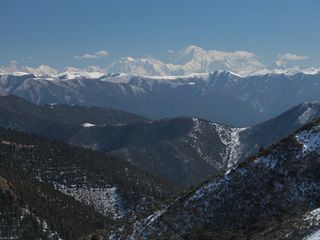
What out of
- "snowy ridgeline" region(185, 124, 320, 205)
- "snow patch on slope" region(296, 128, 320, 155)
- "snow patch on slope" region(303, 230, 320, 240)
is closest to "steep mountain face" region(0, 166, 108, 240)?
"snowy ridgeline" region(185, 124, 320, 205)

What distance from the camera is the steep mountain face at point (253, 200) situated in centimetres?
6142

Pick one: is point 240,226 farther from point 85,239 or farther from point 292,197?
point 85,239

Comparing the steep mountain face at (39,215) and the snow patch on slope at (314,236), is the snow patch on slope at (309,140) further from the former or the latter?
the steep mountain face at (39,215)

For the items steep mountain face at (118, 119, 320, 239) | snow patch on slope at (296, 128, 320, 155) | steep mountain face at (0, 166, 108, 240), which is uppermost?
snow patch on slope at (296, 128, 320, 155)

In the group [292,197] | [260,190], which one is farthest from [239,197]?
[292,197]

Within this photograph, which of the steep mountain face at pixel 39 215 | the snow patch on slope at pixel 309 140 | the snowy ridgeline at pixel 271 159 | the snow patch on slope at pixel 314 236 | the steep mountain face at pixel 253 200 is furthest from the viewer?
the steep mountain face at pixel 39 215

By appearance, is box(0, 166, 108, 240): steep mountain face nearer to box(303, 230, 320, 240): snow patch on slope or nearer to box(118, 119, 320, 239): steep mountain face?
box(118, 119, 320, 239): steep mountain face

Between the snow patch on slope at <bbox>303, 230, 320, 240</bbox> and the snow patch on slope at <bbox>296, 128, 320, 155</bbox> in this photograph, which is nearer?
the snow patch on slope at <bbox>303, 230, 320, 240</bbox>

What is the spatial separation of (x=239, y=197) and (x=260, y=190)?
9.52ft

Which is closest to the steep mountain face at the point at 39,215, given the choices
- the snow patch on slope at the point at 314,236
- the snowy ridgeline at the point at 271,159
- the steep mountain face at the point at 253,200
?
the steep mountain face at the point at 253,200

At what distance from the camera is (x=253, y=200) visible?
217ft

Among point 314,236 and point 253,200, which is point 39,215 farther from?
point 314,236

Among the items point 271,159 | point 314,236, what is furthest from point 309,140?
point 314,236

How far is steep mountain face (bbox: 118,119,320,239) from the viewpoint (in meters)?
61.4
